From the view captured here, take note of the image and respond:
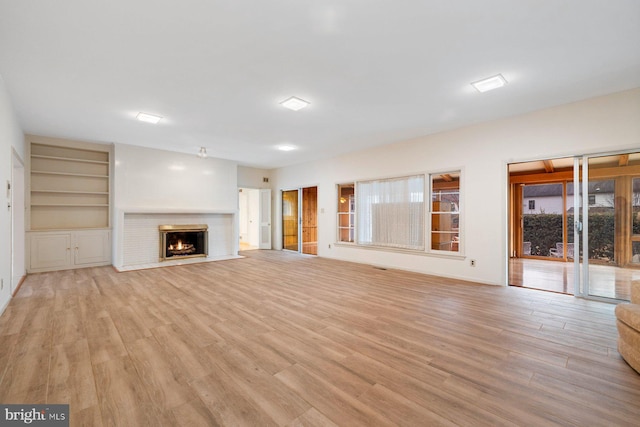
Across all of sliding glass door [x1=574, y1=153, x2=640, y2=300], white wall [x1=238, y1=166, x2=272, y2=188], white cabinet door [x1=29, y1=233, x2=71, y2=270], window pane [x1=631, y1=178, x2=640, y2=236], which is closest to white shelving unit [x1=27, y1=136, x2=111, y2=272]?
white cabinet door [x1=29, y1=233, x2=71, y2=270]

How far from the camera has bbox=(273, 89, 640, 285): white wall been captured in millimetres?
3615

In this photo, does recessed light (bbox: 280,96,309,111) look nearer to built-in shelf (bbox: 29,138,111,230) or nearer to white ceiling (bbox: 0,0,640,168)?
white ceiling (bbox: 0,0,640,168)

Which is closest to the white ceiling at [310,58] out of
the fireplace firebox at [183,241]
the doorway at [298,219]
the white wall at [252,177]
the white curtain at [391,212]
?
the white curtain at [391,212]

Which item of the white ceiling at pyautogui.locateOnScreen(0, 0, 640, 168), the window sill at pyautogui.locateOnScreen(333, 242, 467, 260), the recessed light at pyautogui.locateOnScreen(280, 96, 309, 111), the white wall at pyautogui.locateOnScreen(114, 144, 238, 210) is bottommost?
the window sill at pyautogui.locateOnScreen(333, 242, 467, 260)

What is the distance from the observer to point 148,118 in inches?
174

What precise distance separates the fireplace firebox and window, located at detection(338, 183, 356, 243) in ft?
11.6

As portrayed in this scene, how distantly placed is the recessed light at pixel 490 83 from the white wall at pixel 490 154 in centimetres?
144

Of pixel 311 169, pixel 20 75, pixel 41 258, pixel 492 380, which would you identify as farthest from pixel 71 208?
pixel 492 380

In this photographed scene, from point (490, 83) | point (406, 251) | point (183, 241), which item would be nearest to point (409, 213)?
point (406, 251)

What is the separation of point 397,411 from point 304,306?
6.38ft

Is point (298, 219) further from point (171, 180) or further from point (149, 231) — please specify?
point (149, 231)

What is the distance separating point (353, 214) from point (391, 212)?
125 centimetres

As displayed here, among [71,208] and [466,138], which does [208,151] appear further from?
[466,138]

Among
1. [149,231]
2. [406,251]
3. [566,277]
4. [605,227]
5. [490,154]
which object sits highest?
[490,154]
